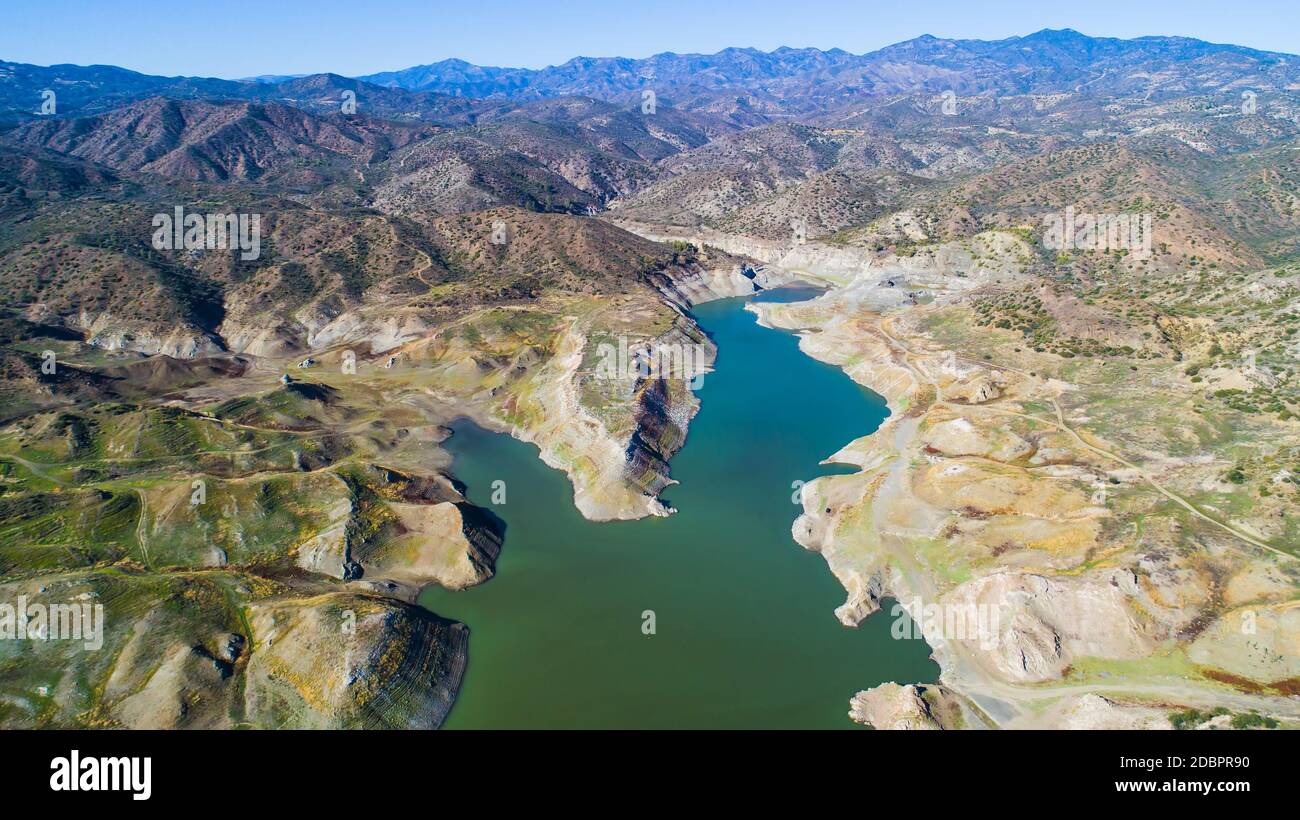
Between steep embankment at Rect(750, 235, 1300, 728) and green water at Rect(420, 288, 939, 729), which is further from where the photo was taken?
green water at Rect(420, 288, 939, 729)

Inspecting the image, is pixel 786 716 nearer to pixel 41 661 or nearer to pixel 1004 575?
pixel 1004 575

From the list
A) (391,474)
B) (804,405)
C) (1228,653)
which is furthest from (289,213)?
(1228,653)

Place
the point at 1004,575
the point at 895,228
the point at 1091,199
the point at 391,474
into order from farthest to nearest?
the point at 895,228 → the point at 1091,199 → the point at 391,474 → the point at 1004,575

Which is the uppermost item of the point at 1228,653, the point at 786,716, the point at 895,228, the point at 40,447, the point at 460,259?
the point at 895,228

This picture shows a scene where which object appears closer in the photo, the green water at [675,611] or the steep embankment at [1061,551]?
the steep embankment at [1061,551]

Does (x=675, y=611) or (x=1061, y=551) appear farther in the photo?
(x=675, y=611)

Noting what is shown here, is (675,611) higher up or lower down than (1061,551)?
lower down
